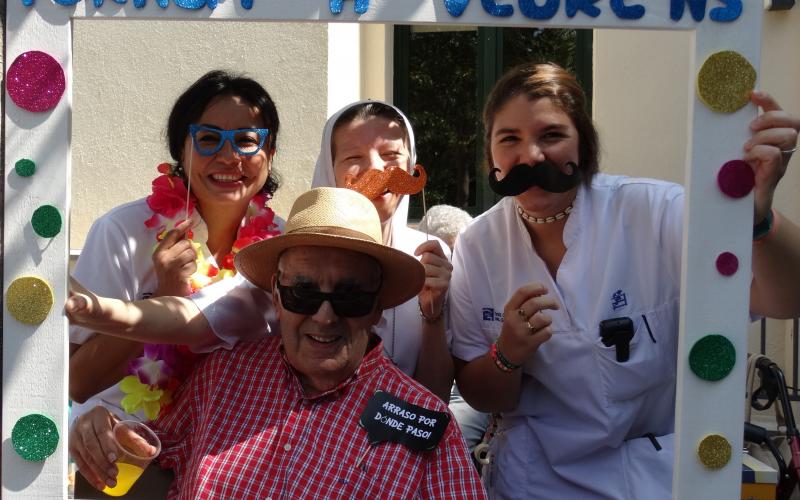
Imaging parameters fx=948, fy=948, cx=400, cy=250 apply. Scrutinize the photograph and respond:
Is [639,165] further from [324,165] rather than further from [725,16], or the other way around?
[725,16]

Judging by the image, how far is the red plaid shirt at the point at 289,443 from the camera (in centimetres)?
205

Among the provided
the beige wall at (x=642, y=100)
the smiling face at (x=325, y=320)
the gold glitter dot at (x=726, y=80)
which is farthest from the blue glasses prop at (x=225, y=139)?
the beige wall at (x=642, y=100)

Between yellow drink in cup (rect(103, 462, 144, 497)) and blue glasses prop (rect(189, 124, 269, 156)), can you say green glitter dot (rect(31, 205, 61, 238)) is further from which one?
blue glasses prop (rect(189, 124, 269, 156))

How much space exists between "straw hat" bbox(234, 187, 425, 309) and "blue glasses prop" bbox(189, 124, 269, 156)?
0.42 m

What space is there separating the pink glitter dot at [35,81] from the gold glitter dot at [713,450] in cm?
142

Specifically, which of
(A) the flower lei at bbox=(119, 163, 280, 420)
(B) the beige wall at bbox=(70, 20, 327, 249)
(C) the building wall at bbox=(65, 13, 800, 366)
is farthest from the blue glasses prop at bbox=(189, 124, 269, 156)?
(B) the beige wall at bbox=(70, 20, 327, 249)

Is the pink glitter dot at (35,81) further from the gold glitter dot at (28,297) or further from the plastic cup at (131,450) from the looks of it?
the plastic cup at (131,450)

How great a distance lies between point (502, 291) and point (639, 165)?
4.08 m

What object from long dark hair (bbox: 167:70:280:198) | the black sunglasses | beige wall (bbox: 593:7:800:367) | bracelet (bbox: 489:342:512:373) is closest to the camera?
the black sunglasses

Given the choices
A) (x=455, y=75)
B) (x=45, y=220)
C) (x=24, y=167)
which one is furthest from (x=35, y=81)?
(x=455, y=75)

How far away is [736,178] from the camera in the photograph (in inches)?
70.6

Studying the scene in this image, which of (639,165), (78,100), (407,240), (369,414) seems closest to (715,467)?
(369,414)

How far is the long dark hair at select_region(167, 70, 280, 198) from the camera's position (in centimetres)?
267

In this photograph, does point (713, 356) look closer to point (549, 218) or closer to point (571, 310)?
point (571, 310)
